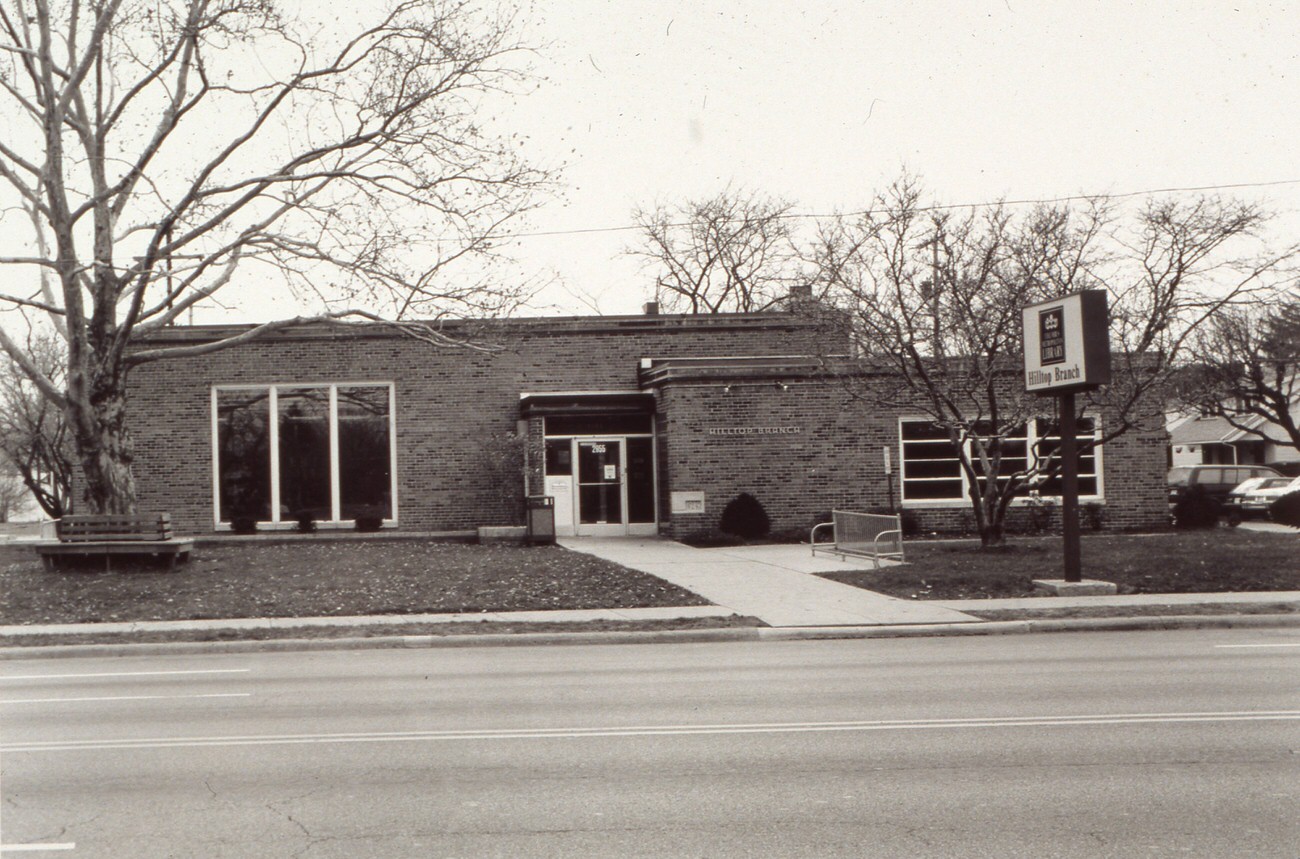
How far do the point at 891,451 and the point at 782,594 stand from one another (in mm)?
11794

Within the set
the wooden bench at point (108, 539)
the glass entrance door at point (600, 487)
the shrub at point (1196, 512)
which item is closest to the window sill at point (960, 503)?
the shrub at point (1196, 512)

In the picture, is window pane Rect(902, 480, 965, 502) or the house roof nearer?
window pane Rect(902, 480, 965, 502)

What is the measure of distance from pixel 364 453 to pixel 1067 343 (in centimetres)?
1754

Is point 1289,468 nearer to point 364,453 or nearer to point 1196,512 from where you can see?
point 1196,512

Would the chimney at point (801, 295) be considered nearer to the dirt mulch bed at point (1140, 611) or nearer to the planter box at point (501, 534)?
the planter box at point (501, 534)

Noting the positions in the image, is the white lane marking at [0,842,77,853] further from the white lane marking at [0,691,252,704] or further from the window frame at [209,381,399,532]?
the window frame at [209,381,399,532]

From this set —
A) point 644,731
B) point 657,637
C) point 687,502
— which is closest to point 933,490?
point 687,502

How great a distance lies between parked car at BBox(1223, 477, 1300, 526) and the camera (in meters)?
31.7

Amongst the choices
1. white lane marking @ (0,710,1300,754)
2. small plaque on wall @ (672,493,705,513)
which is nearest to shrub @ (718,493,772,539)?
small plaque on wall @ (672,493,705,513)

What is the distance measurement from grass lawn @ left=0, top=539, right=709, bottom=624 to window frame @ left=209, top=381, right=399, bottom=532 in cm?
634

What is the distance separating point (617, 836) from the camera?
18.7ft

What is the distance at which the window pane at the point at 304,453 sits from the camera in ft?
96.4

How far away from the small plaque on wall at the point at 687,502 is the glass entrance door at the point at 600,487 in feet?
7.39

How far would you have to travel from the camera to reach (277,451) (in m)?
29.4
